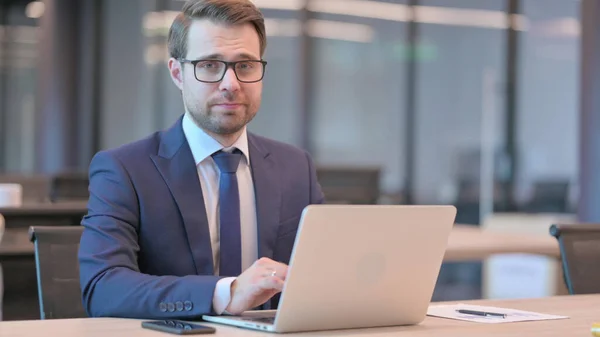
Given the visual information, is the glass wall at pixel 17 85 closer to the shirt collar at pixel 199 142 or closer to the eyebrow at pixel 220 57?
the shirt collar at pixel 199 142

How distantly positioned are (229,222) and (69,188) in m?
3.05

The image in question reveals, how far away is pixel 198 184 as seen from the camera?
238 centimetres

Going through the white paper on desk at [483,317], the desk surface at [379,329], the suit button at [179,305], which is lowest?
the white paper on desk at [483,317]

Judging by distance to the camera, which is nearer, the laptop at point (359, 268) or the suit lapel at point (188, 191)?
the laptop at point (359, 268)

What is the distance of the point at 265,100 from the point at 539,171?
3.35 meters

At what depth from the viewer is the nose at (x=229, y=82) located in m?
2.32

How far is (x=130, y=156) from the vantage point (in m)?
2.38

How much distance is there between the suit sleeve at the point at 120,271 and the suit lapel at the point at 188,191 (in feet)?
0.33

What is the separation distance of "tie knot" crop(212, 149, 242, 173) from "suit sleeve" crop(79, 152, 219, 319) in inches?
9.0

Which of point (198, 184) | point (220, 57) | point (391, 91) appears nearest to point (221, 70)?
point (220, 57)

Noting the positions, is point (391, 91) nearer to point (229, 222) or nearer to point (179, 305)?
point (229, 222)

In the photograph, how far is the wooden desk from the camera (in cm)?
414

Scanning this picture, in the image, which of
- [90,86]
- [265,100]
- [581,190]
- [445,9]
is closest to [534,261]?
[581,190]

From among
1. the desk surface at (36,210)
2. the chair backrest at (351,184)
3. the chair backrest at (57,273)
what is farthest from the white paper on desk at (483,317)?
the chair backrest at (351,184)
